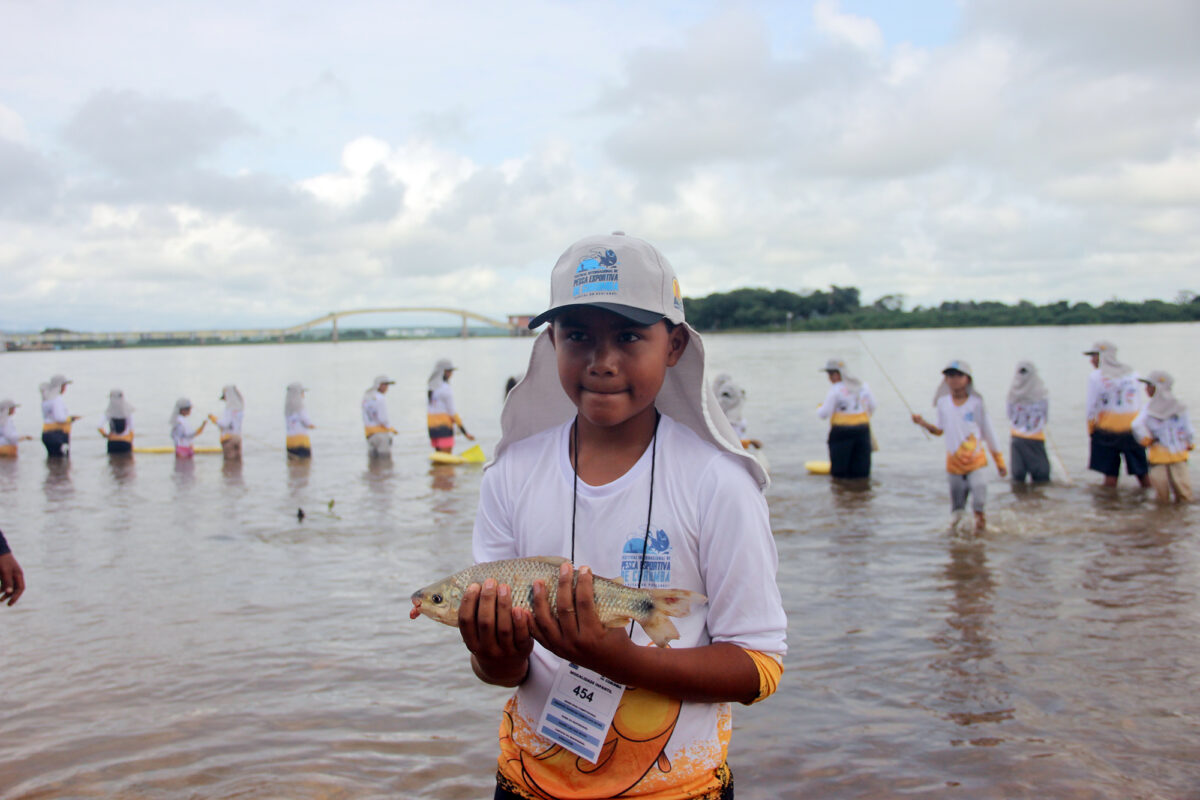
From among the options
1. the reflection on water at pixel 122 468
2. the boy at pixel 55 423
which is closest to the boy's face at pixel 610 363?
the reflection on water at pixel 122 468

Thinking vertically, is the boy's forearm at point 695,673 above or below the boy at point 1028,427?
above

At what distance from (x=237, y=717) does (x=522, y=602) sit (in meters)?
4.31

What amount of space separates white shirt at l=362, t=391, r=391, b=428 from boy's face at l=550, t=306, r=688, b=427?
54.4ft

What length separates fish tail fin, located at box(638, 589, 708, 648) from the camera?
185 cm

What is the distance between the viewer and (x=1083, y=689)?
557 centimetres

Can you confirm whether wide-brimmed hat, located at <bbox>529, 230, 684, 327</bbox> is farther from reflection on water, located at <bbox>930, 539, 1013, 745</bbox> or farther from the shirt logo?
reflection on water, located at <bbox>930, 539, 1013, 745</bbox>

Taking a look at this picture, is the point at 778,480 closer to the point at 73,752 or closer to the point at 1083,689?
the point at 1083,689

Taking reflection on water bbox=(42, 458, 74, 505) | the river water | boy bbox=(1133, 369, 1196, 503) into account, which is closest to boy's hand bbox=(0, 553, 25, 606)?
the river water

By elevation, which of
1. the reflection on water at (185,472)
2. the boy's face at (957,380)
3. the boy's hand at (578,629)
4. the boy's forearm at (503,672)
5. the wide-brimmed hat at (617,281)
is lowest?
the reflection on water at (185,472)

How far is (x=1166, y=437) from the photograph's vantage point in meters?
11.6

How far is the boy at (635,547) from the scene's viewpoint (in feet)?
6.17

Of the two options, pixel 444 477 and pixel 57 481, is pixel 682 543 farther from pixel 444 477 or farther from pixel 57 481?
pixel 57 481

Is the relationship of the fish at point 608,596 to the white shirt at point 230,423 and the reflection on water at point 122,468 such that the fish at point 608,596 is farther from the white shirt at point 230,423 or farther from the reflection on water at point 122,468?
the white shirt at point 230,423

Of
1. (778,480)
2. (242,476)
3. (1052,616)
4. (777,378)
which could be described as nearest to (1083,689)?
(1052,616)
